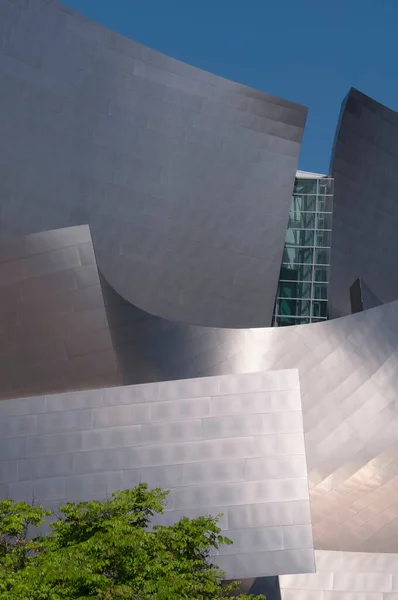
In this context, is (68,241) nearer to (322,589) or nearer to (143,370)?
(143,370)

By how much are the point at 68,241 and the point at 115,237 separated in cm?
627

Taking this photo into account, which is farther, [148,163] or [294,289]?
[294,289]

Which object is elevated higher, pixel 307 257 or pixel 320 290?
pixel 307 257

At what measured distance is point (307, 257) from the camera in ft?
87.8

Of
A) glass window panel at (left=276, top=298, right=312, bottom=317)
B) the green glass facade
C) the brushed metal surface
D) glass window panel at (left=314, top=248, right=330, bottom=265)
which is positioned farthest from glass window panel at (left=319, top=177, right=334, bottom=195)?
the brushed metal surface

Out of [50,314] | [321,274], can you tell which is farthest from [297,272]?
[50,314]

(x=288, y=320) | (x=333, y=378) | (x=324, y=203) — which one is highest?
(x=324, y=203)

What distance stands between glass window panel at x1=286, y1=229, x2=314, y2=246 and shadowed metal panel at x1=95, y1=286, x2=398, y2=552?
896 cm

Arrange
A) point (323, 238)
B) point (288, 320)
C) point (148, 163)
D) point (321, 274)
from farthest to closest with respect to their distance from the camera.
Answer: point (323, 238) → point (321, 274) → point (288, 320) → point (148, 163)

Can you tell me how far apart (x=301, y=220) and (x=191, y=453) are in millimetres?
14623

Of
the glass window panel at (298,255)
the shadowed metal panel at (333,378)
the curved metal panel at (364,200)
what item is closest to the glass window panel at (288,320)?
the curved metal panel at (364,200)

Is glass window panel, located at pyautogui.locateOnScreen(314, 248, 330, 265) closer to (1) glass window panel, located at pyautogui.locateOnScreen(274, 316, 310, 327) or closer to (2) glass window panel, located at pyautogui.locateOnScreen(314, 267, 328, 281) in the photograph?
(2) glass window panel, located at pyautogui.locateOnScreen(314, 267, 328, 281)

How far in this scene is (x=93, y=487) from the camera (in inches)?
539

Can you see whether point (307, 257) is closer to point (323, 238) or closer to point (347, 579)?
point (323, 238)
